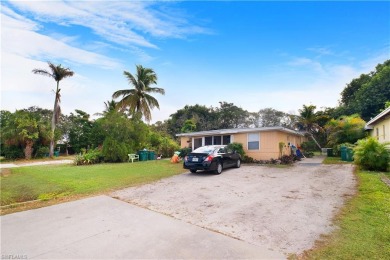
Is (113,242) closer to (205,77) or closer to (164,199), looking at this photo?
(164,199)

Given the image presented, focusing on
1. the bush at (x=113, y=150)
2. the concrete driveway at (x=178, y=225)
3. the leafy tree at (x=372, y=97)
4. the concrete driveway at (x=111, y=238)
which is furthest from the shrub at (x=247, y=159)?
the leafy tree at (x=372, y=97)

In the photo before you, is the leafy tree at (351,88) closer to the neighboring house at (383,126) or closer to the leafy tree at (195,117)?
the leafy tree at (195,117)

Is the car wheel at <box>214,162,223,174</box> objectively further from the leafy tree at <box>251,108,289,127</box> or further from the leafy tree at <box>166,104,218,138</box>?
the leafy tree at <box>251,108,289,127</box>

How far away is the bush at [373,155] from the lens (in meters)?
10.8

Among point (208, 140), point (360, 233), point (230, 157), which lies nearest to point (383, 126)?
point (230, 157)

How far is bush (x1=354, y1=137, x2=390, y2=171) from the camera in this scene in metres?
10.8

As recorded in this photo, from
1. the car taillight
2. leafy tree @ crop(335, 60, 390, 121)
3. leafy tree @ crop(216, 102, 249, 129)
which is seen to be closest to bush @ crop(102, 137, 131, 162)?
the car taillight

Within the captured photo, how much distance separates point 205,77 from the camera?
17.2m

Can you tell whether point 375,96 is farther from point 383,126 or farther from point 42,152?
point 42,152

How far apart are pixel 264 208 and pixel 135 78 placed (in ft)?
78.2

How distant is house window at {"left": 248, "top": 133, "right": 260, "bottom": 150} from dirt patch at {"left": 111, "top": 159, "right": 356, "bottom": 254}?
7262 millimetres

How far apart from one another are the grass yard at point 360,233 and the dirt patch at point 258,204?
23 cm

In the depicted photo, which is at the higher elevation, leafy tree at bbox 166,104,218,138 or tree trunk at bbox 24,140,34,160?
leafy tree at bbox 166,104,218,138

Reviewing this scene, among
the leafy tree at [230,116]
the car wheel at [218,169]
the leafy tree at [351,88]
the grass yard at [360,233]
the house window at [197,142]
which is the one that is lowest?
the grass yard at [360,233]
